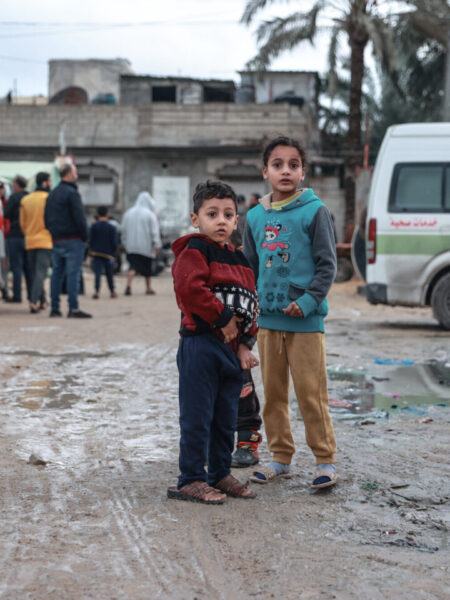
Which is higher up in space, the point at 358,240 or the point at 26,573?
the point at 358,240

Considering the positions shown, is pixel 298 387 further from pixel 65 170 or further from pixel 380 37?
pixel 380 37

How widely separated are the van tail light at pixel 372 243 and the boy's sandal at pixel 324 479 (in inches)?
266

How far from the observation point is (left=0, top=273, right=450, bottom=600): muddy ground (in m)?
2.85

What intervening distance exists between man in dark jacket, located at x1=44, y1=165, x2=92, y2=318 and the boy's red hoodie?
25.7 ft

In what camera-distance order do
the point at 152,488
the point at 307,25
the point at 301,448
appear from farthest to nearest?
the point at 307,25 → the point at 301,448 → the point at 152,488

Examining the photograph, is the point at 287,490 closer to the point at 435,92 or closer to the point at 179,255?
the point at 179,255

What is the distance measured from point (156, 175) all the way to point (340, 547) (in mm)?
32585

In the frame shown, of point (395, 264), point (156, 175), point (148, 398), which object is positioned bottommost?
point (148, 398)

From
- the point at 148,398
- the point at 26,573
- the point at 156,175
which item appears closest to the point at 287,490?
the point at 26,573

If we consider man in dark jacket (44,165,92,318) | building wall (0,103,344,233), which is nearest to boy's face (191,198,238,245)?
man in dark jacket (44,165,92,318)

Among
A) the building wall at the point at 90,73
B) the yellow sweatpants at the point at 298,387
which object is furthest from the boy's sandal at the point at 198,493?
the building wall at the point at 90,73

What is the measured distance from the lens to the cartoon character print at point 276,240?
4051 millimetres

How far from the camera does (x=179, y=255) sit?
3.72 metres

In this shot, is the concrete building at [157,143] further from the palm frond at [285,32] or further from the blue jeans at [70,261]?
the blue jeans at [70,261]
